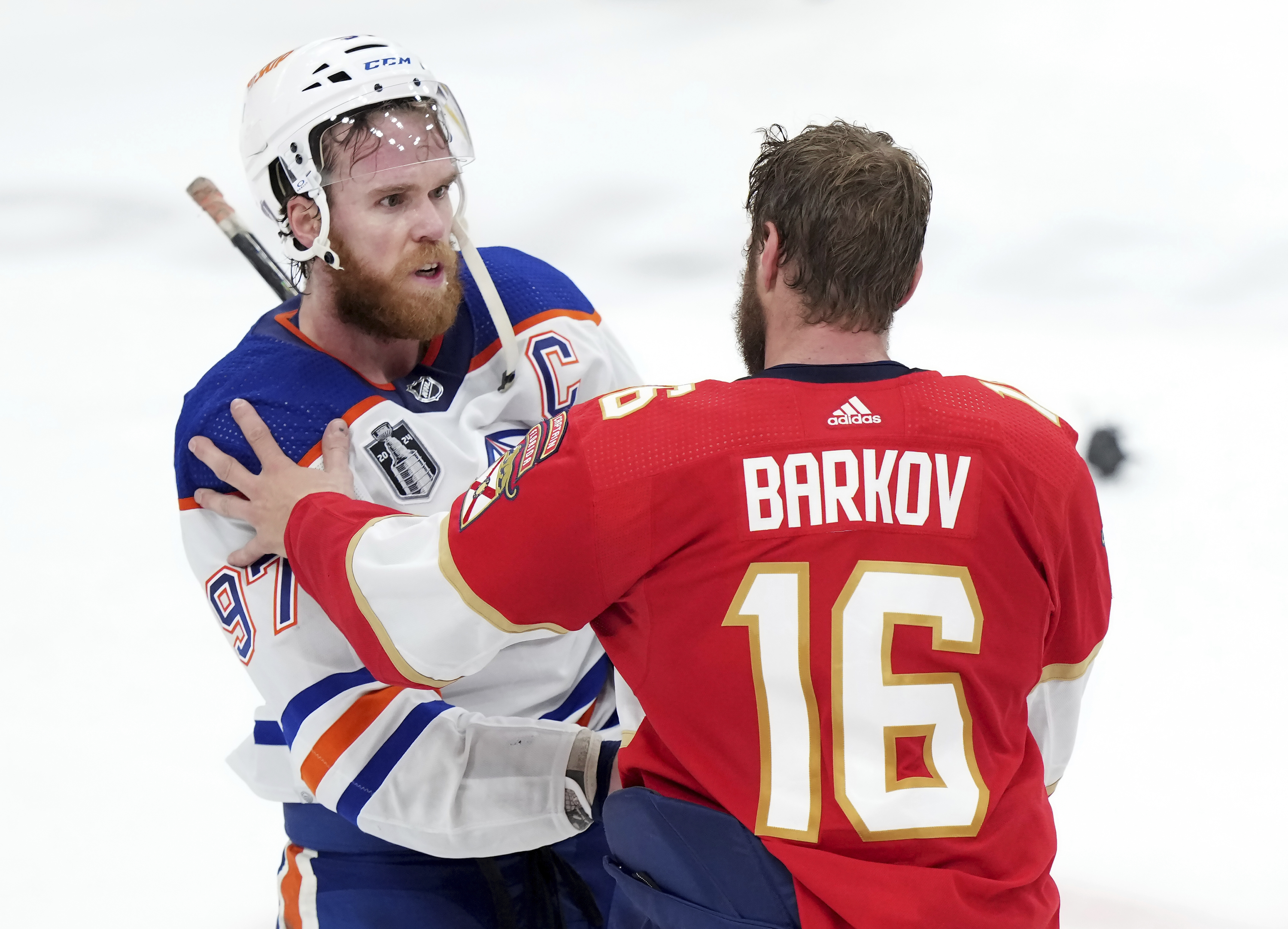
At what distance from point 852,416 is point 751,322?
19 centimetres

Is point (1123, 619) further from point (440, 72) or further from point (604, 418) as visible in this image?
point (440, 72)

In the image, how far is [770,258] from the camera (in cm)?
128

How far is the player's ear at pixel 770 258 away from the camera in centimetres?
127

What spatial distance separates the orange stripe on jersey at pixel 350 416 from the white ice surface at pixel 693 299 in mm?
1398

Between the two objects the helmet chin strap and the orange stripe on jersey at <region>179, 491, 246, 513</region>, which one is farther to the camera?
the helmet chin strap

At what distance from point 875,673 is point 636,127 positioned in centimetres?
396

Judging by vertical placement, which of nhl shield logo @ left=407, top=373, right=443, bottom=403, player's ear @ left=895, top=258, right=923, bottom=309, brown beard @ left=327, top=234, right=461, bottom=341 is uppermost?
brown beard @ left=327, top=234, right=461, bottom=341

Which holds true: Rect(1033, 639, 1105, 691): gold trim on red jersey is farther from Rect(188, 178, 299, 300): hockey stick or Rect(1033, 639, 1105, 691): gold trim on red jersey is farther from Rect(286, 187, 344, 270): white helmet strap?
Rect(188, 178, 299, 300): hockey stick

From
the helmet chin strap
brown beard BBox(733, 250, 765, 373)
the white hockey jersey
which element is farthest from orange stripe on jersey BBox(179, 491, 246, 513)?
brown beard BBox(733, 250, 765, 373)

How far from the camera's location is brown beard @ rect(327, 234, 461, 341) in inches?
64.3

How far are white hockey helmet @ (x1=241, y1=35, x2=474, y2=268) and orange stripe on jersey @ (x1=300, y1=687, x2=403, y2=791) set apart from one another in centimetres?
53

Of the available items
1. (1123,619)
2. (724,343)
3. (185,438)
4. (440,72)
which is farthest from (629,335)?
(185,438)

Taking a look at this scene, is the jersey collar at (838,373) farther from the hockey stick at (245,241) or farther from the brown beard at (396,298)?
the hockey stick at (245,241)

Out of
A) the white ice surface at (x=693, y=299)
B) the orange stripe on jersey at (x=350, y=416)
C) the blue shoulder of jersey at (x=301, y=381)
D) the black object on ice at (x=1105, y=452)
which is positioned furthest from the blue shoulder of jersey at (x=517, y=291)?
the black object on ice at (x=1105, y=452)
